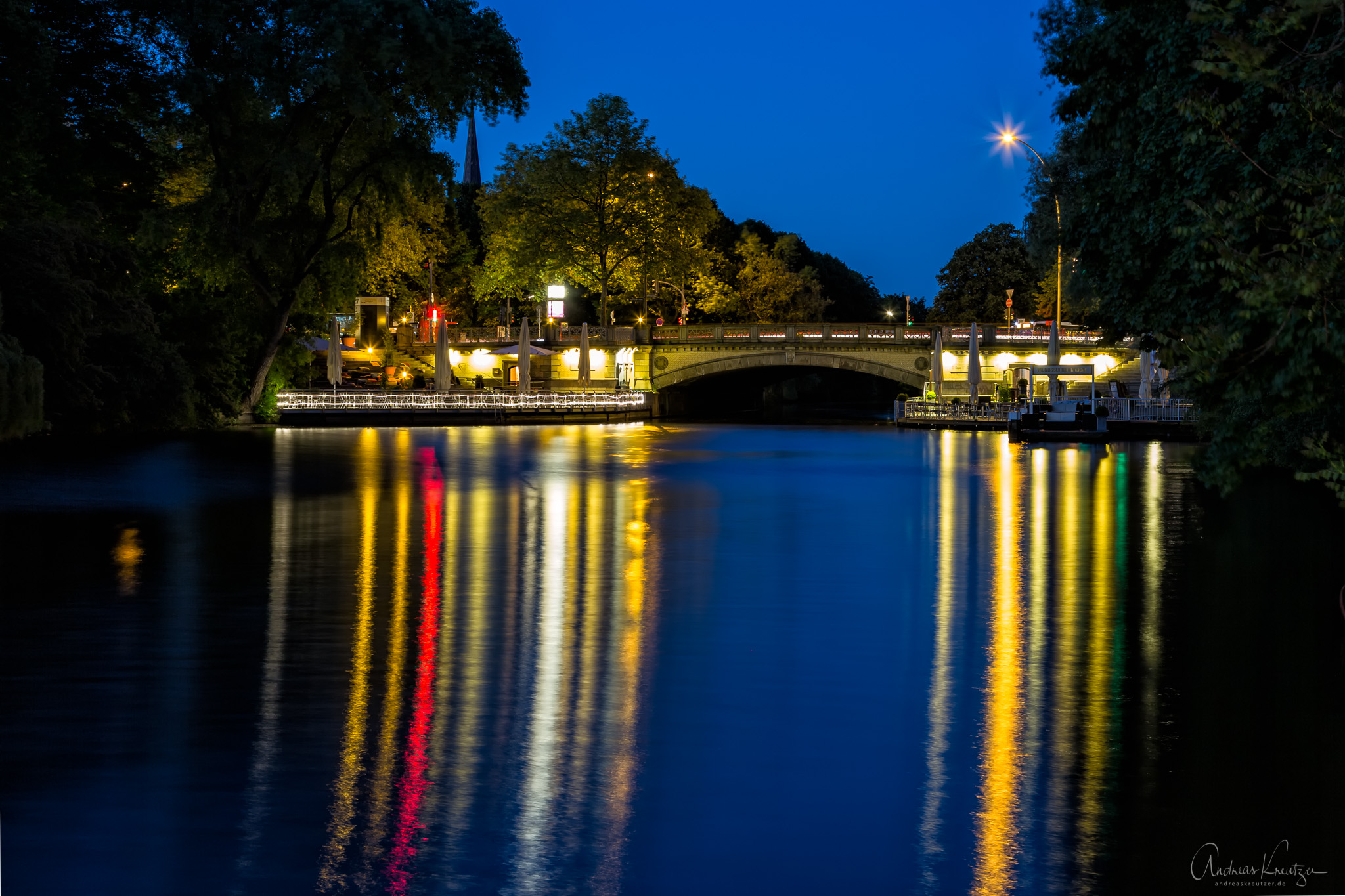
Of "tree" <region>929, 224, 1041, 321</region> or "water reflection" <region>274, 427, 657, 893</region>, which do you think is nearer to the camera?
"water reflection" <region>274, 427, 657, 893</region>

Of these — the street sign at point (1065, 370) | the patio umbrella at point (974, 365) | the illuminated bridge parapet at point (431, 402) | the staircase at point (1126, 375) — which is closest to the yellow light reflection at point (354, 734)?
the street sign at point (1065, 370)

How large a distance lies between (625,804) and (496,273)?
A: 84.6 meters

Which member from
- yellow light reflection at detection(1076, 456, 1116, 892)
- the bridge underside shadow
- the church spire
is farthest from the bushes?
the church spire

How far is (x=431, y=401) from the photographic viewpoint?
64.5 m

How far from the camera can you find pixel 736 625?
12.9 metres

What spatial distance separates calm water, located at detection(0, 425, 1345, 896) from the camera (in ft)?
22.2

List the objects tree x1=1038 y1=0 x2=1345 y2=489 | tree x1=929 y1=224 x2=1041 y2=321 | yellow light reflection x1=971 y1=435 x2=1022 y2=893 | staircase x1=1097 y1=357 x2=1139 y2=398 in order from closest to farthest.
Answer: yellow light reflection x1=971 y1=435 x2=1022 y2=893 < tree x1=1038 y1=0 x2=1345 y2=489 < staircase x1=1097 y1=357 x2=1139 y2=398 < tree x1=929 y1=224 x2=1041 y2=321

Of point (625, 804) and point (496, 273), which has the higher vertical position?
point (496, 273)

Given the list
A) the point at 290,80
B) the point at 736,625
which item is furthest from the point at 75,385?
the point at 736,625

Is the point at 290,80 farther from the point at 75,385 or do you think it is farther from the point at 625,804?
the point at 625,804

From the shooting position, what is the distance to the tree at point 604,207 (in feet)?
278

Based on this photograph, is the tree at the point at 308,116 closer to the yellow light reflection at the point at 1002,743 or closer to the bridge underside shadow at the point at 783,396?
the bridge underside shadow at the point at 783,396

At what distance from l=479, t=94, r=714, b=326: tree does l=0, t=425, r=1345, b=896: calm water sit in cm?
6489

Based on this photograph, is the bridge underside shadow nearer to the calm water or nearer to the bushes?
the bushes
